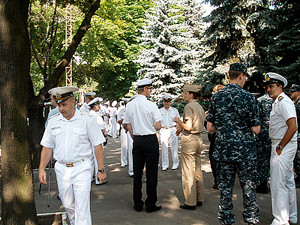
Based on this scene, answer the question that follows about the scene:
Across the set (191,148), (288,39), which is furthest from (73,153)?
(288,39)

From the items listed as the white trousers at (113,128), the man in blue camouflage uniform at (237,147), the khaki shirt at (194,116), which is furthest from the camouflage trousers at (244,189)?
the white trousers at (113,128)

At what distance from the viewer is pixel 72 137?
3.98 m

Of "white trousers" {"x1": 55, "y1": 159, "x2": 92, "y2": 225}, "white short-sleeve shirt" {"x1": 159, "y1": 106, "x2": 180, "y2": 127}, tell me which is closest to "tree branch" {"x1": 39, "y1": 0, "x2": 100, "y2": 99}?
"white short-sleeve shirt" {"x1": 159, "y1": 106, "x2": 180, "y2": 127}

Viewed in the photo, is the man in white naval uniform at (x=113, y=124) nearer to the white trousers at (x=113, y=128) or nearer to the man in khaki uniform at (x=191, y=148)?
the white trousers at (x=113, y=128)

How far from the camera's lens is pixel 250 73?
15406 millimetres

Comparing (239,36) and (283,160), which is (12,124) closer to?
(283,160)

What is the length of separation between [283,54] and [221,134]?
10.6 metres

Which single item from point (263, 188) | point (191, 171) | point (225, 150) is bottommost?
point (263, 188)

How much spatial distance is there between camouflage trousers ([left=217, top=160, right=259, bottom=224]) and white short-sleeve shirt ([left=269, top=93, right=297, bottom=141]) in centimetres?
97

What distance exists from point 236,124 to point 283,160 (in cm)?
113

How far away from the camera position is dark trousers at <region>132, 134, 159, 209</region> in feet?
18.9

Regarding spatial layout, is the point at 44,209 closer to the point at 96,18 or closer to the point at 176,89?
the point at 176,89

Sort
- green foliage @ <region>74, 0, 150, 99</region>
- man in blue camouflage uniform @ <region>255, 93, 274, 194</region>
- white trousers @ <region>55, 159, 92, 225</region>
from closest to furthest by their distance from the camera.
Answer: white trousers @ <region>55, 159, 92, 225</region>
man in blue camouflage uniform @ <region>255, 93, 274, 194</region>
green foliage @ <region>74, 0, 150, 99</region>

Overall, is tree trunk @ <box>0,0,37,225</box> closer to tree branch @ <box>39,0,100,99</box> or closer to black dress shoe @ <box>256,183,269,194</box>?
black dress shoe @ <box>256,183,269,194</box>
